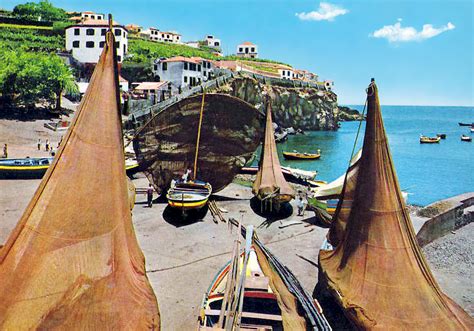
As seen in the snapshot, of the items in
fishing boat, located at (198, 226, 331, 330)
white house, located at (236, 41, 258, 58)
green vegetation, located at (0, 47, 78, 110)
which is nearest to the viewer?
fishing boat, located at (198, 226, 331, 330)

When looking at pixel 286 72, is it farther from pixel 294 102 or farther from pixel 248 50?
pixel 248 50

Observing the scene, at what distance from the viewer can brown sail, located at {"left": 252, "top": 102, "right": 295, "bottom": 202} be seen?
25.7m

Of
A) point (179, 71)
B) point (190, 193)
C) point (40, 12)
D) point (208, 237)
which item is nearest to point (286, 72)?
point (179, 71)

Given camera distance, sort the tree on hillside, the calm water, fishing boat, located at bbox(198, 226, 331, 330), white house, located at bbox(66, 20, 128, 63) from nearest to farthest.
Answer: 1. fishing boat, located at bbox(198, 226, 331, 330)
2. the calm water
3. white house, located at bbox(66, 20, 128, 63)
4. the tree on hillside

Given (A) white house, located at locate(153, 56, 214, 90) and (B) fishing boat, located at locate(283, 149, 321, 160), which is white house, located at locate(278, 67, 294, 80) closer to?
(A) white house, located at locate(153, 56, 214, 90)

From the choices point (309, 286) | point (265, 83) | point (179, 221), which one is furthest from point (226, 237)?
point (265, 83)

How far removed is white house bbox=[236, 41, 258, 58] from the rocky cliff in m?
44.2

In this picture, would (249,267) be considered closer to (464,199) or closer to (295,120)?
(464,199)

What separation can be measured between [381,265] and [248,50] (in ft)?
487

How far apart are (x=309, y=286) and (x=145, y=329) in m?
8.34

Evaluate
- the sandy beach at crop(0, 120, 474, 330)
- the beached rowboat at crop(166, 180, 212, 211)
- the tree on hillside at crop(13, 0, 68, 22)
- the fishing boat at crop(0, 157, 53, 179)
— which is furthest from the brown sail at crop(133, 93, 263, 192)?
the tree on hillside at crop(13, 0, 68, 22)

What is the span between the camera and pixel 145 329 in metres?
9.65

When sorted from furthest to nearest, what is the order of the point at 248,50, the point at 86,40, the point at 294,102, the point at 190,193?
the point at 248,50, the point at 294,102, the point at 86,40, the point at 190,193

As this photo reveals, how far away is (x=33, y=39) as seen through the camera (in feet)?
293
